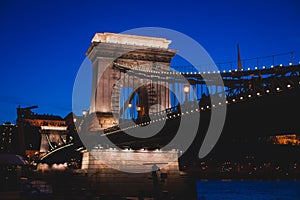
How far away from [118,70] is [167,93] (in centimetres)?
899

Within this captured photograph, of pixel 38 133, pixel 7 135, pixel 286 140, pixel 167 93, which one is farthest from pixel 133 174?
A: pixel 7 135

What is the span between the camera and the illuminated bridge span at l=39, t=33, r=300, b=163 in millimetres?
29469

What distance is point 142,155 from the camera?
54406mm

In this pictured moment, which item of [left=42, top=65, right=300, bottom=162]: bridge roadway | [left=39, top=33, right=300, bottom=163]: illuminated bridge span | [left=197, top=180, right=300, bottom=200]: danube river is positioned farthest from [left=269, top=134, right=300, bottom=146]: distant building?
[left=42, top=65, right=300, bottom=162]: bridge roadway

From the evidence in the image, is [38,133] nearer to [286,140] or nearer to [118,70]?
[118,70]

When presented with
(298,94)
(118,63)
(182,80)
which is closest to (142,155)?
(182,80)

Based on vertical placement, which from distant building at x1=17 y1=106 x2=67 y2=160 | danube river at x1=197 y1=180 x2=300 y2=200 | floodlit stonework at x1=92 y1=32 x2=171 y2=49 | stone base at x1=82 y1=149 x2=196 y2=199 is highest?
floodlit stonework at x1=92 y1=32 x2=171 y2=49

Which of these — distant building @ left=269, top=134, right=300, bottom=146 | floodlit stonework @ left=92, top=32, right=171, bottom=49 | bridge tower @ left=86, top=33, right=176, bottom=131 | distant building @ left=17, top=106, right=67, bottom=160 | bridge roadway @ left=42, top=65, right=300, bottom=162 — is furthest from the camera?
distant building @ left=269, top=134, right=300, bottom=146

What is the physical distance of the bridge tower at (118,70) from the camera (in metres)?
70.1

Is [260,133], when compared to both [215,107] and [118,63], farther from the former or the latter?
[118,63]

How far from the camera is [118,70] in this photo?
72.6m

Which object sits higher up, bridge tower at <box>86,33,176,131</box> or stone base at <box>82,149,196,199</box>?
bridge tower at <box>86,33,176,131</box>

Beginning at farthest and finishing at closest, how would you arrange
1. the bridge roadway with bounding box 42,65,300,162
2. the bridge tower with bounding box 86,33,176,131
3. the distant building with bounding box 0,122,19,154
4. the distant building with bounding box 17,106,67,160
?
1. the distant building with bounding box 0,122,19,154
2. the distant building with bounding box 17,106,67,160
3. the bridge tower with bounding box 86,33,176,131
4. the bridge roadway with bounding box 42,65,300,162

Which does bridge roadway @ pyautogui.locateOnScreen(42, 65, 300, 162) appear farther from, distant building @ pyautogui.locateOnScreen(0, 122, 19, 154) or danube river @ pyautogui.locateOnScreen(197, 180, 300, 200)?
distant building @ pyautogui.locateOnScreen(0, 122, 19, 154)
